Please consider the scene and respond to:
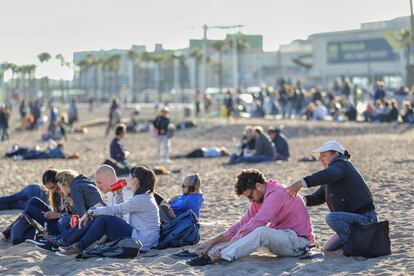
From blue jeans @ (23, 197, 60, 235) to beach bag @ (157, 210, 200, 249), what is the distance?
1255 millimetres

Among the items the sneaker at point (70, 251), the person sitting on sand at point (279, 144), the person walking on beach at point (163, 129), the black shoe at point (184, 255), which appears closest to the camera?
the black shoe at point (184, 255)

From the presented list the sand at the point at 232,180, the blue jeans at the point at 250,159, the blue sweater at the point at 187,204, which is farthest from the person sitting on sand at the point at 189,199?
the blue jeans at the point at 250,159

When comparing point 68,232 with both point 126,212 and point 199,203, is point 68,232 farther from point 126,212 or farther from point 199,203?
point 199,203

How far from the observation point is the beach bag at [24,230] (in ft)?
35.9

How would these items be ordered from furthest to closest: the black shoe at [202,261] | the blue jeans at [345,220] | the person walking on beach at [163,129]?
the person walking on beach at [163,129], the blue jeans at [345,220], the black shoe at [202,261]

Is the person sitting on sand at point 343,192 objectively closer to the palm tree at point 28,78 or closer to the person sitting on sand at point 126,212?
the person sitting on sand at point 126,212

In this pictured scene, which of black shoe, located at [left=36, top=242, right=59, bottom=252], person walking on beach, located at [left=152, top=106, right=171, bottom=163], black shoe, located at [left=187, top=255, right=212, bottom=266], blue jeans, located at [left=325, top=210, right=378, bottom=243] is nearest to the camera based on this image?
black shoe, located at [left=187, top=255, right=212, bottom=266]

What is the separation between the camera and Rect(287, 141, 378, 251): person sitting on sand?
9156 mm

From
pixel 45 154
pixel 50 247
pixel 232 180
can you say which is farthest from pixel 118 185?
pixel 45 154

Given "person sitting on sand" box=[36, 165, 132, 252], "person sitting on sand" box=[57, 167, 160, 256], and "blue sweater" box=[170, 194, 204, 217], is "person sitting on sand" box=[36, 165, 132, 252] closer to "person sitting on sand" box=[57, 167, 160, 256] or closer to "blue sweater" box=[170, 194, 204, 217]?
"person sitting on sand" box=[57, 167, 160, 256]

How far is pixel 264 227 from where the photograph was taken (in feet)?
29.8

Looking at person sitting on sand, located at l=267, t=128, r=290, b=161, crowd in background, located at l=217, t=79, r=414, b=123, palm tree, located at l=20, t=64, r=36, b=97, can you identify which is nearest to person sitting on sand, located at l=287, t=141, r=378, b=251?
person sitting on sand, located at l=267, t=128, r=290, b=161

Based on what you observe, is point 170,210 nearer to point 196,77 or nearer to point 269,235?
point 269,235

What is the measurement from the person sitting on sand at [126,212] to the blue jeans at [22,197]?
3.20 metres
